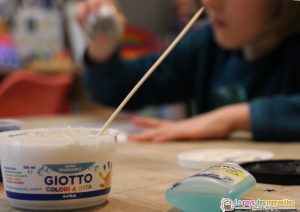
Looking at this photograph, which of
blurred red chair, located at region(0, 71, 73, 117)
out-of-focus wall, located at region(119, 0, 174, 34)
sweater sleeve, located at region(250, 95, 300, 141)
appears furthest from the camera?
out-of-focus wall, located at region(119, 0, 174, 34)

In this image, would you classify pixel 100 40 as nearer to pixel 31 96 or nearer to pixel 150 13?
pixel 31 96

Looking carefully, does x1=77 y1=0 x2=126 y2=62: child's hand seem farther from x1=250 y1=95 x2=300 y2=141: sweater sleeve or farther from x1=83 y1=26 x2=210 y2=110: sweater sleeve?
x1=250 y1=95 x2=300 y2=141: sweater sleeve

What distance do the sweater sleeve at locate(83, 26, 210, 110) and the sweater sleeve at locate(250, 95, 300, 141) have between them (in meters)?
0.61

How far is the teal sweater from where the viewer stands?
1.37 m

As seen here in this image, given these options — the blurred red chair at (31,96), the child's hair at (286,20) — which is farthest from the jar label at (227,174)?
the blurred red chair at (31,96)

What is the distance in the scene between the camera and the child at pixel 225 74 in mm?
1070

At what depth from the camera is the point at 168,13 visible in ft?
10.7

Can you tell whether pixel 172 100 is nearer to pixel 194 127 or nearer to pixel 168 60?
pixel 168 60

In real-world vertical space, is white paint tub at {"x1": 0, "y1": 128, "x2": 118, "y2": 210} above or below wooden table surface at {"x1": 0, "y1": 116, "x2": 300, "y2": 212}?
above

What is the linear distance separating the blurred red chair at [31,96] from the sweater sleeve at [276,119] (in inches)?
47.6

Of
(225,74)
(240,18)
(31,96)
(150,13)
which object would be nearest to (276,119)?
(240,18)

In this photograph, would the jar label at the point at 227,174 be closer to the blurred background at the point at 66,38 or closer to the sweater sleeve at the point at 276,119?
the sweater sleeve at the point at 276,119

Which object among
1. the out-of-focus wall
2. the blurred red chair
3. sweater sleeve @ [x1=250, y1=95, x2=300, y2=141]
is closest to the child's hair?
sweater sleeve @ [x1=250, y1=95, x2=300, y2=141]

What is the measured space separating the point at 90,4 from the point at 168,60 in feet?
1.48
